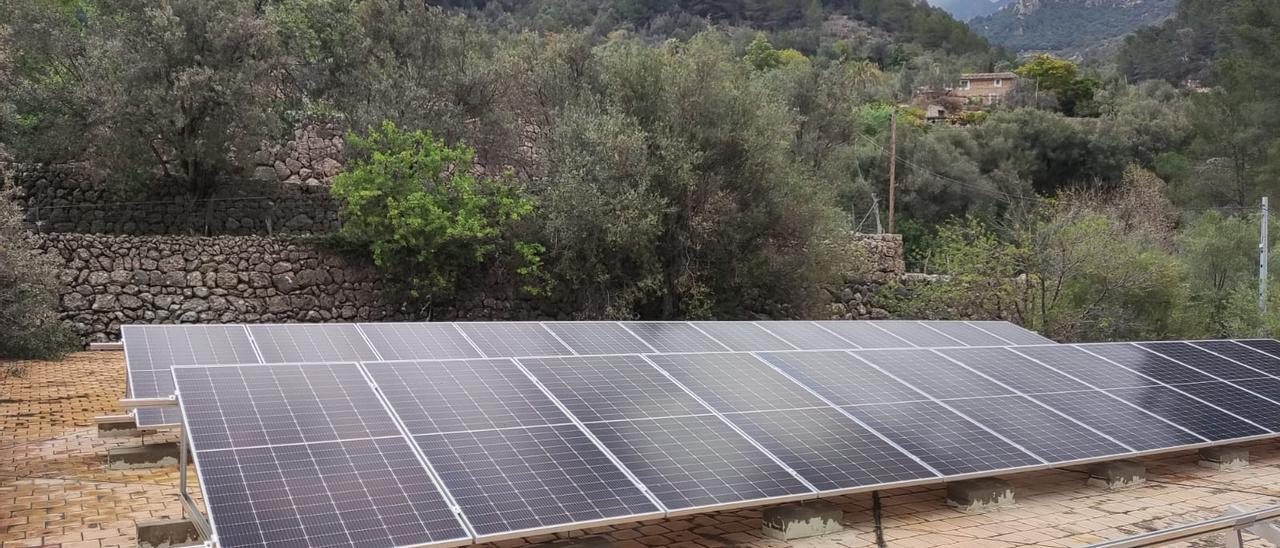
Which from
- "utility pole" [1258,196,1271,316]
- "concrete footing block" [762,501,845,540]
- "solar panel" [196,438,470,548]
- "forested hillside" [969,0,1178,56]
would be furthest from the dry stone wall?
"forested hillside" [969,0,1178,56]

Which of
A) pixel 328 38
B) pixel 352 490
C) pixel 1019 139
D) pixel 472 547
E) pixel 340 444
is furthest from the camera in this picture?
pixel 1019 139

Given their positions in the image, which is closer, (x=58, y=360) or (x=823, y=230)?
(x=58, y=360)

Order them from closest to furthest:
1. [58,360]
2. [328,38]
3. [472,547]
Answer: [472,547] < [58,360] < [328,38]

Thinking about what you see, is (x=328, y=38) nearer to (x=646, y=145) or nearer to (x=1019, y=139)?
(x=646, y=145)

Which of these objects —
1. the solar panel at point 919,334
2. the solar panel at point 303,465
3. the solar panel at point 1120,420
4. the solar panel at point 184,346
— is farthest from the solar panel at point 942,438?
the solar panel at point 184,346

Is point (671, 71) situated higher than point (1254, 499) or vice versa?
point (671, 71)

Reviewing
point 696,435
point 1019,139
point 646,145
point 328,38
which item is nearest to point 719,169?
point 646,145

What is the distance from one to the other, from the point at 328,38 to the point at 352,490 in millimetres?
25672

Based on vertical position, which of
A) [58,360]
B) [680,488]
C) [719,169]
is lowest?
[58,360]

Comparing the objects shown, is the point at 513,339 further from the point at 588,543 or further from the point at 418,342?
the point at 588,543

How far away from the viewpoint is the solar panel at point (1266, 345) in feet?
48.6

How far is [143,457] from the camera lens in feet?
33.3

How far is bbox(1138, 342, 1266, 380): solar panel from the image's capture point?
13.0 m

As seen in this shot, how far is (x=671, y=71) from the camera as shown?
23.4 meters
